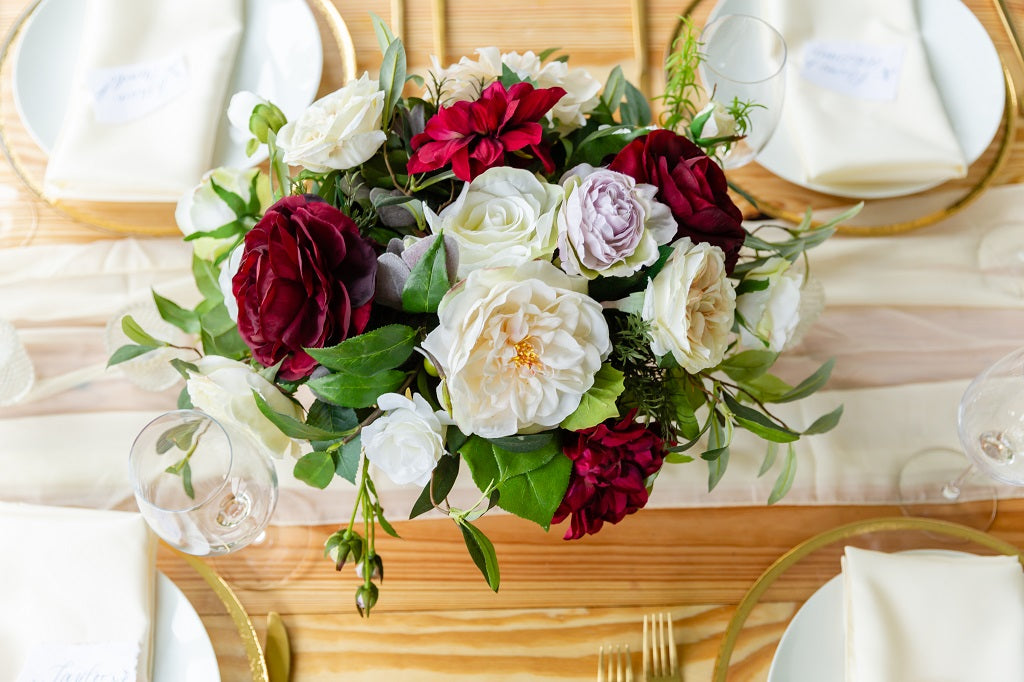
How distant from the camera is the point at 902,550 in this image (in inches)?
28.3

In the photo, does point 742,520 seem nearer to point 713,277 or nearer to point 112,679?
point 713,277

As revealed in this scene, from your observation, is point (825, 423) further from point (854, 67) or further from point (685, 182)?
point (854, 67)

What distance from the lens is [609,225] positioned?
16.8 inches

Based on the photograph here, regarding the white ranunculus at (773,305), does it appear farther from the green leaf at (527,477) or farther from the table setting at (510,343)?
the green leaf at (527,477)

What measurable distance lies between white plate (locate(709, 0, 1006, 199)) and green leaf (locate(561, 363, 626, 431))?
1.61 feet

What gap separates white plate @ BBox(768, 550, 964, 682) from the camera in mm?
657

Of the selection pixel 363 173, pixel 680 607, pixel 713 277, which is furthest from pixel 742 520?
pixel 363 173

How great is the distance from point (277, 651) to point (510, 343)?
44cm

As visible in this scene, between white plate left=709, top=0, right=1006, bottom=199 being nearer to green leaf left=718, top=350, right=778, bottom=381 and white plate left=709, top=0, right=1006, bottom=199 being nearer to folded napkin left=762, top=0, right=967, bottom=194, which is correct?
folded napkin left=762, top=0, right=967, bottom=194

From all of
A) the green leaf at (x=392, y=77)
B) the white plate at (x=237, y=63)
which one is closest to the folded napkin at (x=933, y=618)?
the green leaf at (x=392, y=77)

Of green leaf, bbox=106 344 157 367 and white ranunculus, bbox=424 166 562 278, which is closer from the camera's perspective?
white ranunculus, bbox=424 166 562 278

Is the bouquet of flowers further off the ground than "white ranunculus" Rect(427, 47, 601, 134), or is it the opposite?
"white ranunculus" Rect(427, 47, 601, 134)

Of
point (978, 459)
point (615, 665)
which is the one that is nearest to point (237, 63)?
point (615, 665)

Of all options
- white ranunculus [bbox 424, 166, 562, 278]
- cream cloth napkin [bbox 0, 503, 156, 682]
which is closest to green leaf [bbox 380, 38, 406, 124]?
white ranunculus [bbox 424, 166, 562, 278]
